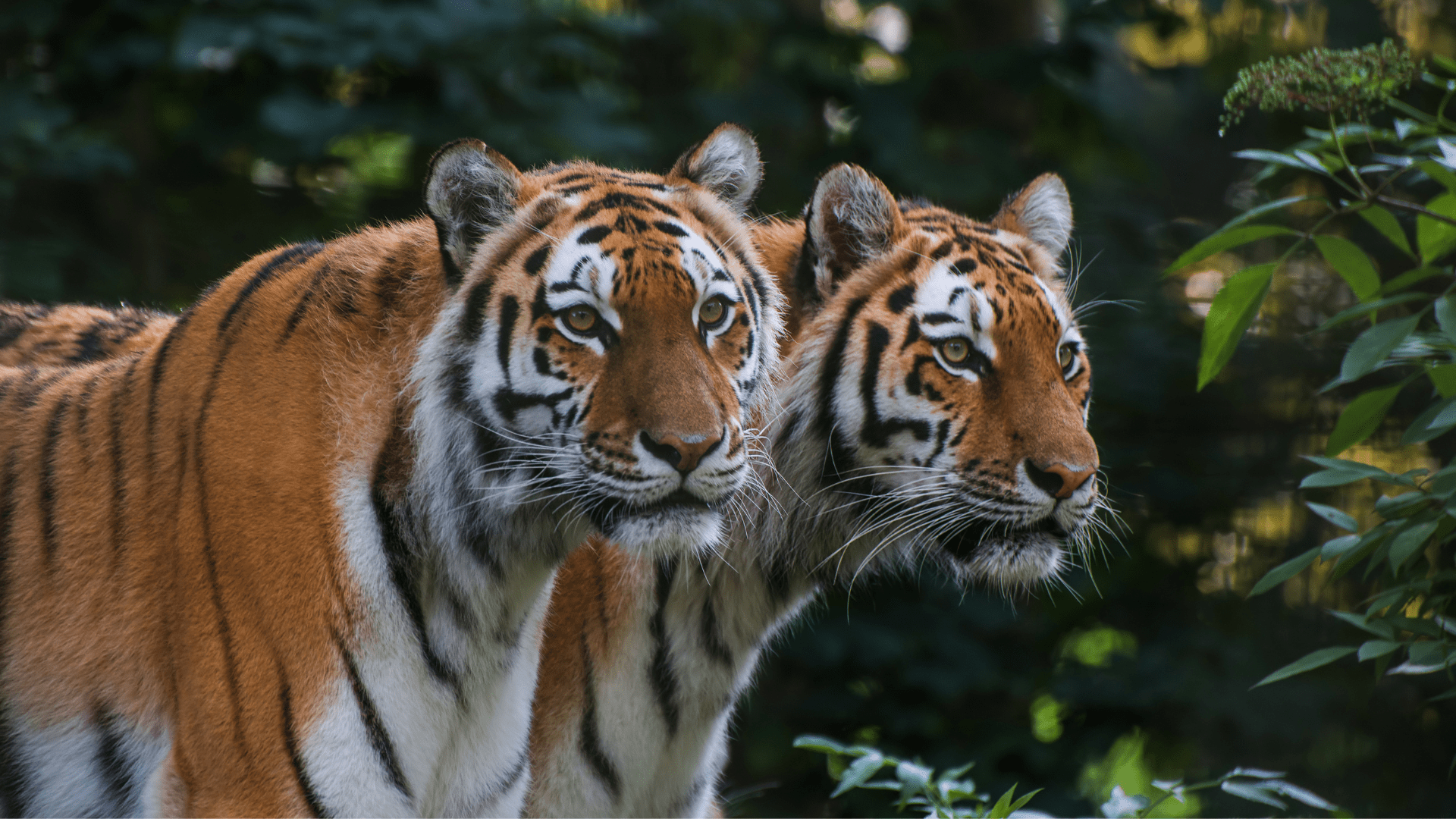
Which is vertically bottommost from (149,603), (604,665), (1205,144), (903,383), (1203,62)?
(604,665)

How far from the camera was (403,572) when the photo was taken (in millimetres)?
1792

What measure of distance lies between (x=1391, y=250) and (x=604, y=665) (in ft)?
12.3

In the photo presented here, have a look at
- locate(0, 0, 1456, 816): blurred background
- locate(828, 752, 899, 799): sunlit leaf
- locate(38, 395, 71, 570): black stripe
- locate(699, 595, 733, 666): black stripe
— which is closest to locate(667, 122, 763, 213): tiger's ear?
locate(699, 595, 733, 666): black stripe

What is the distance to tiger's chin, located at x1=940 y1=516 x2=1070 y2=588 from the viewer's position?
2.22 meters

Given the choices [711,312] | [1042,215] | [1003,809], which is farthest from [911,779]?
[1042,215]

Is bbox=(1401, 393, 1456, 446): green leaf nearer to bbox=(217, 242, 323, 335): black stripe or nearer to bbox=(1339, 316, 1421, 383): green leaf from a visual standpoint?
bbox=(1339, 316, 1421, 383): green leaf

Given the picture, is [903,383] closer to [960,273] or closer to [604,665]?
[960,273]

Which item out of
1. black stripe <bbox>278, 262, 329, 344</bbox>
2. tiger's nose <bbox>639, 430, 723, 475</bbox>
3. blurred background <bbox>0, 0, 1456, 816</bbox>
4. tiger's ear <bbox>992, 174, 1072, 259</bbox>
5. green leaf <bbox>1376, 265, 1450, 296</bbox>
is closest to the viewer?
tiger's nose <bbox>639, 430, 723, 475</bbox>

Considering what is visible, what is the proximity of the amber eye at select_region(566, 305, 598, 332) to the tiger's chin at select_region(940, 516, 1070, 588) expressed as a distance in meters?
0.90

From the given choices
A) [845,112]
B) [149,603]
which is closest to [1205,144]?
[845,112]

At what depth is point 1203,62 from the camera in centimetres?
514

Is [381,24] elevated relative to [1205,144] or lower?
elevated

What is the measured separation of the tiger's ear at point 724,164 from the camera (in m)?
2.04

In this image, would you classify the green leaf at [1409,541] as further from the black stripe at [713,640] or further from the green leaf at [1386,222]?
the black stripe at [713,640]
